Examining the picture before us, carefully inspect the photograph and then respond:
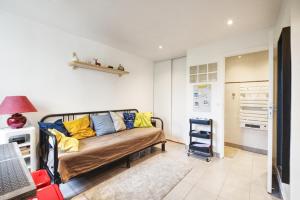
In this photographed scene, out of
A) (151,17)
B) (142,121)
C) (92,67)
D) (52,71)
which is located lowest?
(142,121)

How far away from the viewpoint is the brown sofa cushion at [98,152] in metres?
1.83

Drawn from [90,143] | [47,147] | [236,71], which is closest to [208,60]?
[236,71]

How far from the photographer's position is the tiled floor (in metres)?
1.90

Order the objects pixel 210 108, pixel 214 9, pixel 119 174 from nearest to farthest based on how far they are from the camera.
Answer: pixel 214 9 < pixel 119 174 < pixel 210 108

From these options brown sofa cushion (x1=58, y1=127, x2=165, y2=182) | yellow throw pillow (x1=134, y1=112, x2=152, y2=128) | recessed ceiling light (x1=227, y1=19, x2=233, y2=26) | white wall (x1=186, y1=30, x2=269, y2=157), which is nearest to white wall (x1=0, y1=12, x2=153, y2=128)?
yellow throw pillow (x1=134, y1=112, x2=152, y2=128)

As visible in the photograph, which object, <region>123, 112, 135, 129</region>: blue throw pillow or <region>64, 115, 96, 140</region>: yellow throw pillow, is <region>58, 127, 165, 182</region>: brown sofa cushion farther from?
<region>123, 112, 135, 129</region>: blue throw pillow

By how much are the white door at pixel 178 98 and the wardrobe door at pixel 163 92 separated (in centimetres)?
14

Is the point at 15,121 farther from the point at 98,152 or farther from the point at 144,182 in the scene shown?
the point at 144,182

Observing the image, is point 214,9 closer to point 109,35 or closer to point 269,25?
point 269,25

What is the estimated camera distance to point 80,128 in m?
2.66

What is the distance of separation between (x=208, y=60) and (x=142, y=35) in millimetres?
1541

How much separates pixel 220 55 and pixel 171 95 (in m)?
1.69

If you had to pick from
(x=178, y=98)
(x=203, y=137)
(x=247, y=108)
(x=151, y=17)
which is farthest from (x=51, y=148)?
(x=247, y=108)

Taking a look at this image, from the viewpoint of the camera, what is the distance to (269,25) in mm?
2412
